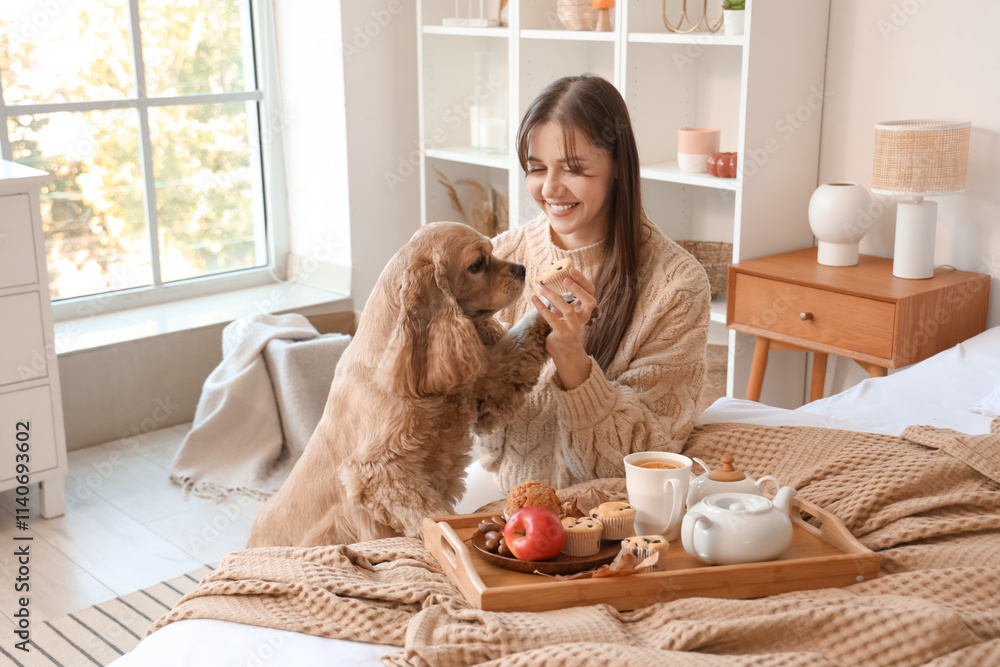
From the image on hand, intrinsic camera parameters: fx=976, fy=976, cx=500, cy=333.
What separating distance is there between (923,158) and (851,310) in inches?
17.3

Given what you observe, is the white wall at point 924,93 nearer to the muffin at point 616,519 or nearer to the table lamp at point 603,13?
the table lamp at point 603,13

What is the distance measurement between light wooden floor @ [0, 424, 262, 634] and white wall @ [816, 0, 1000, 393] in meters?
2.05

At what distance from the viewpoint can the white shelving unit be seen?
2.88 meters

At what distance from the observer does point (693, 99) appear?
3.34 meters

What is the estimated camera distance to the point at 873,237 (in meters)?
3.03

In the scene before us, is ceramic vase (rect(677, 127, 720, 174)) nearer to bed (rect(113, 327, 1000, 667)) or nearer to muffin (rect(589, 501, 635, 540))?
bed (rect(113, 327, 1000, 667))

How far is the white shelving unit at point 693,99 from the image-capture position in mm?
2881

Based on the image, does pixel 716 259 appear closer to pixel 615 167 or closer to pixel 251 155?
pixel 615 167

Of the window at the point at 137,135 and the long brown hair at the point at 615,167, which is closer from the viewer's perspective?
the long brown hair at the point at 615,167

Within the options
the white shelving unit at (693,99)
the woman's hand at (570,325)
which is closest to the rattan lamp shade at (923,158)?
the white shelving unit at (693,99)

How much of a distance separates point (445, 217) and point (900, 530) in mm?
2927

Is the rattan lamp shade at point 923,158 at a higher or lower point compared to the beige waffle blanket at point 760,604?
higher

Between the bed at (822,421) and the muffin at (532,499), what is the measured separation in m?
0.25

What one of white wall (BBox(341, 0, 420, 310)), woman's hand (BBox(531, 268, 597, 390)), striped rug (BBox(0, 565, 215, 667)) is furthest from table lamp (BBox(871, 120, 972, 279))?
striped rug (BBox(0, 565, 215, 667))
